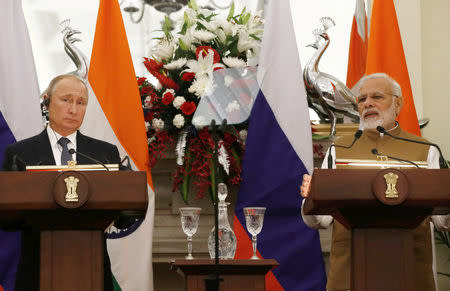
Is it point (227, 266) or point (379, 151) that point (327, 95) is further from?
point (227, 266)

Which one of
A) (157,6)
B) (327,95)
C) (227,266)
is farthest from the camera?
(157,6)

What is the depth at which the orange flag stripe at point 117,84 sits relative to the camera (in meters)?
4.29

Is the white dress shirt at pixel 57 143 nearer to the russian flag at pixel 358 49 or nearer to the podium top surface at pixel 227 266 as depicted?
the podium top surface at pixel 227 266

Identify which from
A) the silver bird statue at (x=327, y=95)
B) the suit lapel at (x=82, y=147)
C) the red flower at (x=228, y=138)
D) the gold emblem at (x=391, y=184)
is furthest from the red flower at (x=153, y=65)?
the gold emblem at (x=391, y=184)

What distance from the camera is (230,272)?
3.40 m

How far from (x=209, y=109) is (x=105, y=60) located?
70 cm

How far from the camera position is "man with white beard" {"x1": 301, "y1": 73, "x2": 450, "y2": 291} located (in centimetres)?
332

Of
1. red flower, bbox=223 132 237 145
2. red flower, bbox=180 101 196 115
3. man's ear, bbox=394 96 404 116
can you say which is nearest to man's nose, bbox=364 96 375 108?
man's ear, bbox=394 96 404 116

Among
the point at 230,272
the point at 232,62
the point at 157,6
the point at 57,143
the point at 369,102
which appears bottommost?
the point at 230,272

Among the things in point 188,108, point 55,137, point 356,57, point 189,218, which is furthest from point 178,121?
point 356,57

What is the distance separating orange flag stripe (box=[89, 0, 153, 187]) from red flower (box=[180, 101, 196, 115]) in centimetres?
25

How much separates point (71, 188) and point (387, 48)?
8.97ft

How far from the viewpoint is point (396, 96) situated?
3613 millimetres

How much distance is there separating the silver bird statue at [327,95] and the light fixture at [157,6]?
168 centimetres
